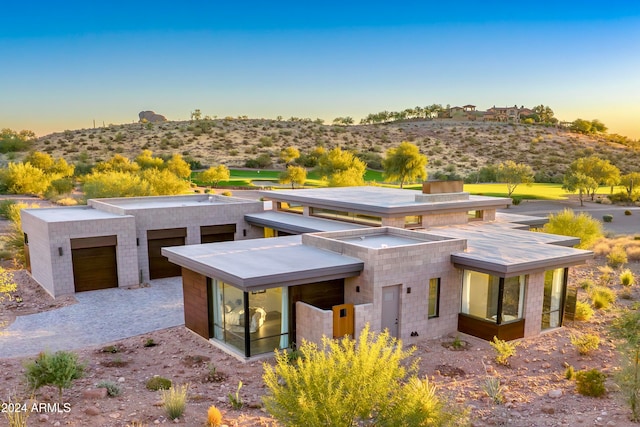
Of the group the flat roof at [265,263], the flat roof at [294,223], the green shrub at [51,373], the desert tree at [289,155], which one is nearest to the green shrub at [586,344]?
the flat roof at [265,263]

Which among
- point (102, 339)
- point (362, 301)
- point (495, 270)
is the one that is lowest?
point (102, 339)

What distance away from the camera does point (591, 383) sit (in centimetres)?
1298

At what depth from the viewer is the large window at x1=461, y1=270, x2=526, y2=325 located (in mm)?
16594

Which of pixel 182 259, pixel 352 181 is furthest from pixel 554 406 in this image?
pixel 352 181

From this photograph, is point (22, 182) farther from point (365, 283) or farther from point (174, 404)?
point (174, 404)

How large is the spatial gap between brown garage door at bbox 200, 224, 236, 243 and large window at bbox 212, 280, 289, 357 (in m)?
11.3

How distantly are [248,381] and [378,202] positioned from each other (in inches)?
516

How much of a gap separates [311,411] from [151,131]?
362 feet

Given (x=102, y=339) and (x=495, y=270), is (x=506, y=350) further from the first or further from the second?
(x=102, y=339)

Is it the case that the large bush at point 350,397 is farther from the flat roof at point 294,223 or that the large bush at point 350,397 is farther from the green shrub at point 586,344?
the flat roof at point 294,223

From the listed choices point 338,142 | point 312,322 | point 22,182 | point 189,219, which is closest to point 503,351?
point 312,322

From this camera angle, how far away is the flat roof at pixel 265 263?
49.1 feet

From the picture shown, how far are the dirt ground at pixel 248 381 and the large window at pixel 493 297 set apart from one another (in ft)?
3.03

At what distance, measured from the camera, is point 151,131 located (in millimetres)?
110438
